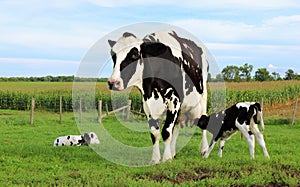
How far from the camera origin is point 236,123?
33.3 feet

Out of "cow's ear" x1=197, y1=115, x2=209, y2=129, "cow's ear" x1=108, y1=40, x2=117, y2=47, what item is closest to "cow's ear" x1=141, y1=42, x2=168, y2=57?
"cow's ear" x1=108, y1=40, x2=117, y2=47

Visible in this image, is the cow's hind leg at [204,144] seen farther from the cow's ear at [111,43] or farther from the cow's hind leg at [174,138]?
the cow's ear at [111,43]

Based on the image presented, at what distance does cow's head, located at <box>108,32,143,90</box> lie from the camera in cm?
810

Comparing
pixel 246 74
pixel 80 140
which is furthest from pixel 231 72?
pixel 80 140

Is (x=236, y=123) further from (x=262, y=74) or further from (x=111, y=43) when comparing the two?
(x=262, y=74)

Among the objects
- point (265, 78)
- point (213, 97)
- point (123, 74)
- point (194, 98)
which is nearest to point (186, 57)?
point (194, 98)

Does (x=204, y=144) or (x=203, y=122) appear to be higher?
(x=203, y=122)

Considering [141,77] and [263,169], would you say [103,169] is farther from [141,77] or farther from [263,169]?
[263,169]

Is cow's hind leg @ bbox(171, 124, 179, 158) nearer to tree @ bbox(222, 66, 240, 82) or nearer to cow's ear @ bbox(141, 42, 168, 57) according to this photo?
cow's ear @ bbox(141, 42, 168, 57)

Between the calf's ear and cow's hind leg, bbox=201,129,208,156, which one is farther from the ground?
cow's hind leg, bbox=201,129,208,156

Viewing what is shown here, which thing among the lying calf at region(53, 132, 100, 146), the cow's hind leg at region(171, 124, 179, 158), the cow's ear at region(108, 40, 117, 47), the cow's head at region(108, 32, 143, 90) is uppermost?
the cow's ear at region(108, 40, 117, 47)

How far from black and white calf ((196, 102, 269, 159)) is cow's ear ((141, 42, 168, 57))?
242 centimetres

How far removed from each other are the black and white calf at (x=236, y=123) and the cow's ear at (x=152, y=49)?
7.95 feet

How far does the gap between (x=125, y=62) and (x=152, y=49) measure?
729 millimetres
